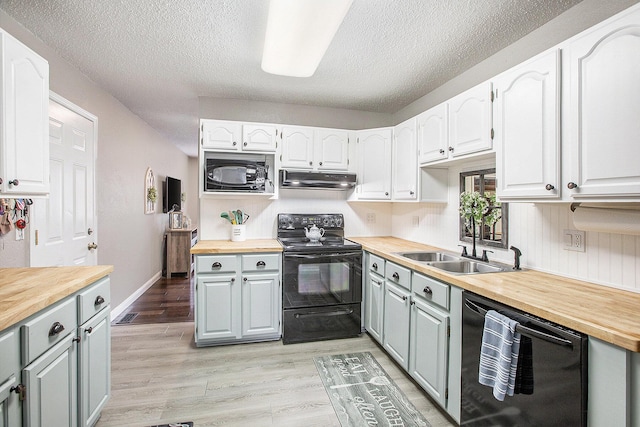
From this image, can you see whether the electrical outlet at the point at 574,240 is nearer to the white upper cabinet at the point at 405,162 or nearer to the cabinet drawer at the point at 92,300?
the white upper cabinet at the point at 405,162

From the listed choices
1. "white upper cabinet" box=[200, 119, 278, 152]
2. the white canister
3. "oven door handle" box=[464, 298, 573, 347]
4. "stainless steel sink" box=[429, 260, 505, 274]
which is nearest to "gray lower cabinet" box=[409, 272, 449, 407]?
"stainless steel sink" box=[429, 260, 505, 274]

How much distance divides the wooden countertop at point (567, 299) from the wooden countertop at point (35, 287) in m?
1.97

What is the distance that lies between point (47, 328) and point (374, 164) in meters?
2.79

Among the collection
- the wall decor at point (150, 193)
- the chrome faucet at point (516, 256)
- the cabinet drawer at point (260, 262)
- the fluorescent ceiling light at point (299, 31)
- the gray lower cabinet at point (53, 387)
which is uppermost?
the fluorescent ceiling light at point (299, 31)

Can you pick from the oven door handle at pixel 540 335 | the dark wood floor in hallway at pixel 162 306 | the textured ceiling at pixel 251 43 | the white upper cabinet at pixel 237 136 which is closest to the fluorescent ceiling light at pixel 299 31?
the textured ceiling at pixel 251 43

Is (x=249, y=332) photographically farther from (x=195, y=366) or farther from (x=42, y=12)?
(x=42, y=12)

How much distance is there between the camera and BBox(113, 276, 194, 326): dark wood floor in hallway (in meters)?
3.36

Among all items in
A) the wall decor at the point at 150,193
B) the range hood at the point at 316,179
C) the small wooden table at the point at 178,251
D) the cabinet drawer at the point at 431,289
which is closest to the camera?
the cabinet drawer at the point at 431,289

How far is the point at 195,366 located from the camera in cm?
241

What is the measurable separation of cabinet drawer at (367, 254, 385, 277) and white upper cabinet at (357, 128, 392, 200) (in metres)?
0.71

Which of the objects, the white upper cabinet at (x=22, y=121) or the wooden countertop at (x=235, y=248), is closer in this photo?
the white upper cabinet at (x=22, y=121)

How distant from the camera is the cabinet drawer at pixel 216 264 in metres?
2.62

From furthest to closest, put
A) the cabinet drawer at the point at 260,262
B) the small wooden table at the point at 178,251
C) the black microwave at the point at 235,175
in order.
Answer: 1. the small wooden table at the point at 178,251
2. the black microwave at the point at 235,175
3. the cabinet drawer at the point at 260,262

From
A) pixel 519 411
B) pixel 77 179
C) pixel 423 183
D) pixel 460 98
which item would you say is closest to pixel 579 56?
pixel 460 98
